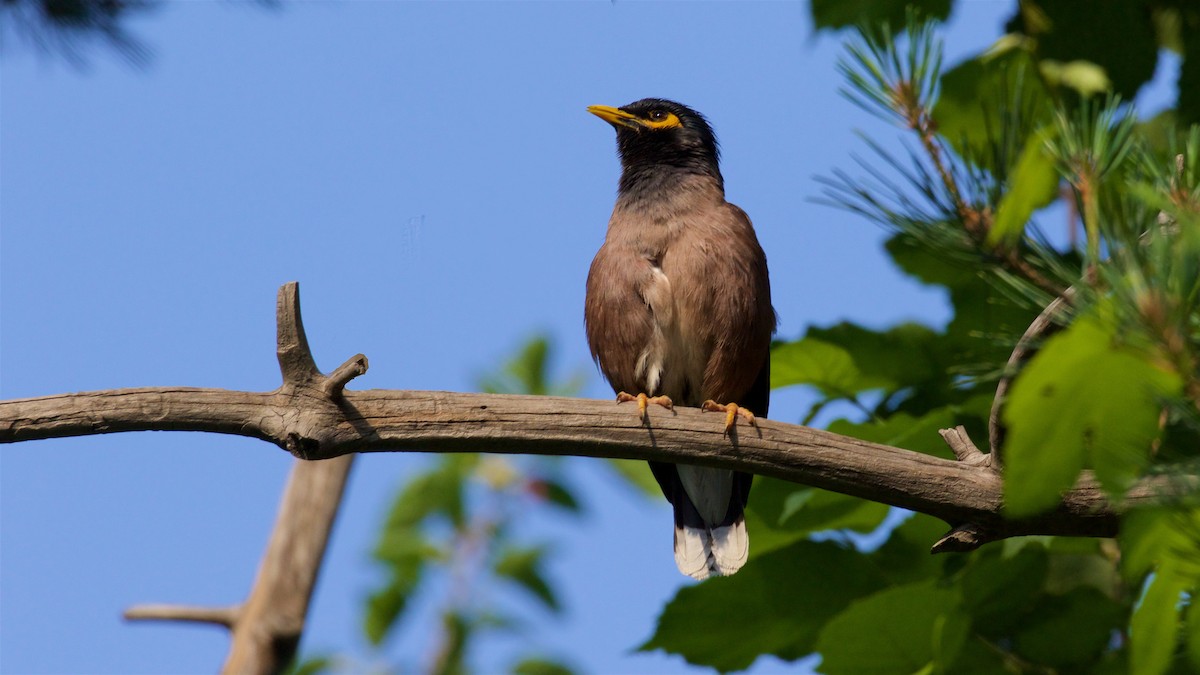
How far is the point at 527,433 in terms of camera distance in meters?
3.12

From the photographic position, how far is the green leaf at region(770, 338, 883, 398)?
3760 mm

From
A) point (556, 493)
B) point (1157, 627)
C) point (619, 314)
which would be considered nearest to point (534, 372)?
point (556, 493)

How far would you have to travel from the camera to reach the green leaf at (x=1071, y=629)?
3162 mm

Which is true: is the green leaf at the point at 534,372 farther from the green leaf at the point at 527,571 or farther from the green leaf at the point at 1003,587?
the green leaf at the point at 1003,587

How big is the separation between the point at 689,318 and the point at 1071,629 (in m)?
1.84

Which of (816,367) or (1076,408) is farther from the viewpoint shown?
(816,367)

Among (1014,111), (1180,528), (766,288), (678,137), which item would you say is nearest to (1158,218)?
(1014,111)

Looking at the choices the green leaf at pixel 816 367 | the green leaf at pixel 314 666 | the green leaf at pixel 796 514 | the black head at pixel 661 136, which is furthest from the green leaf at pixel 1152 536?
the green leaf at pixel 314 666

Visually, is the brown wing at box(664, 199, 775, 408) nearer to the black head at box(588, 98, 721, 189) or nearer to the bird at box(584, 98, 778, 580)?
the bird at box(584, 98, 778, 580)

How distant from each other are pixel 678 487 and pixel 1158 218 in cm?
336

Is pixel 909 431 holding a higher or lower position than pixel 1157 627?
higher

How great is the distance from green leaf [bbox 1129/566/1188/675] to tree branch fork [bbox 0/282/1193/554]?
1140mm

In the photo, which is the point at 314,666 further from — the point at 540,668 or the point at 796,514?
the point at 796,514

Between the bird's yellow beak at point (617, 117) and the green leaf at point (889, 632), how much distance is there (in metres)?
2.93
